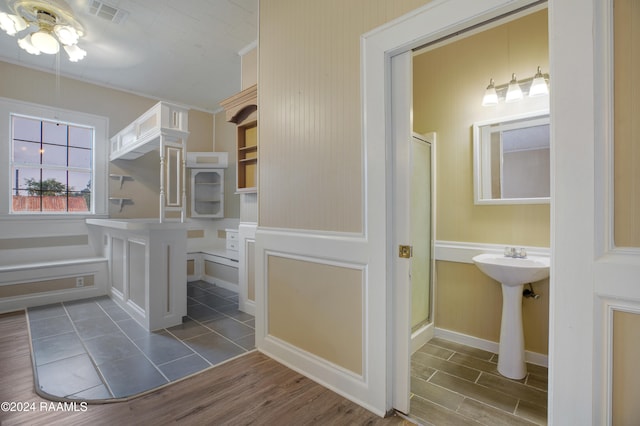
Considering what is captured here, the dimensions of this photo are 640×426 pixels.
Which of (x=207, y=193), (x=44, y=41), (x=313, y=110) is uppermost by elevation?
(x=44, y=41)

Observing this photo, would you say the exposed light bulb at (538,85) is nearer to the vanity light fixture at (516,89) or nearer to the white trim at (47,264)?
the vanity light fixture at (516,89)

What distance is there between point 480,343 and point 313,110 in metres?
2.45

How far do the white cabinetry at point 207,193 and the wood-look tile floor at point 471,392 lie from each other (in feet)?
14.0

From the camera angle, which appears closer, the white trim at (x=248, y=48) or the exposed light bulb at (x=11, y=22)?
the exposed light bulb at (x=11, y=22)

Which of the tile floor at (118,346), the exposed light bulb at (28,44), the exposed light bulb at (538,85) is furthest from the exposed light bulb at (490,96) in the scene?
the exposed light bulb at (28,44)

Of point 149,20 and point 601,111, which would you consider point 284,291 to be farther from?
point 149,20

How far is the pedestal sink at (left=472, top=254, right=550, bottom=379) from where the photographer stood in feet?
6.98

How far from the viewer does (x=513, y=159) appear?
252 cm

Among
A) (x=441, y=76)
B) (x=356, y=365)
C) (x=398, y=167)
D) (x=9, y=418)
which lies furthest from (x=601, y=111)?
(x=9, y=418)

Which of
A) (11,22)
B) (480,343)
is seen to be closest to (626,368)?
(480,343)

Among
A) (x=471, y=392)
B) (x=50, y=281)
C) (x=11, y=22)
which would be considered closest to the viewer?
(x=471, y=392)

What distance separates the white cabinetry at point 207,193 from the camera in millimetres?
5469

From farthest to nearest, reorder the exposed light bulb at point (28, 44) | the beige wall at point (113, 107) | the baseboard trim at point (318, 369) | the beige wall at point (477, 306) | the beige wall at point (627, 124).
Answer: the beige wall at point (113, 107) < the exposed light bulb at point (28, 44) < the beige wall at point (477, 306) < the baseboard trim at point (318, 369) < the beige wall at point (627, 124)

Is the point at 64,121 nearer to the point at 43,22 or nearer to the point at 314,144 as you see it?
the point at 43,22
